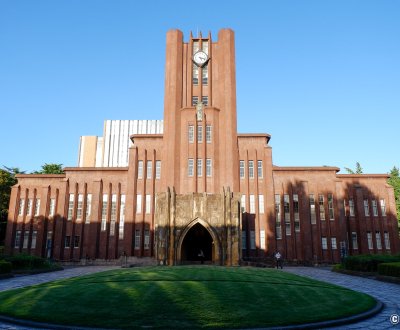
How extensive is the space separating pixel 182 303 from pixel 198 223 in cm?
2019

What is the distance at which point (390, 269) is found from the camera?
793 inches

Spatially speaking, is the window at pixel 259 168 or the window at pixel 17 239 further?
the window at pixel 17 239

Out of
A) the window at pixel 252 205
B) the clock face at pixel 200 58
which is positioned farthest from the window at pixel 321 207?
the clock face at pixel 200 58

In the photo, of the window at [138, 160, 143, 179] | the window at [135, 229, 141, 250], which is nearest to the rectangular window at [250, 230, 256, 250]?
the window at [135, 229, 141, 250]

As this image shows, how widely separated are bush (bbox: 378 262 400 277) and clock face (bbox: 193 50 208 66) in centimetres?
2827

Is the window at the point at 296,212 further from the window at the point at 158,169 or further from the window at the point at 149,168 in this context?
the window at the point at 149,168

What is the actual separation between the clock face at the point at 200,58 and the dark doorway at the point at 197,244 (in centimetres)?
1925

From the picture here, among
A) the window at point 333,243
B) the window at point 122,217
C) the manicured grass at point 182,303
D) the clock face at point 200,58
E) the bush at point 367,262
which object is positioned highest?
the clock face at point 200,58

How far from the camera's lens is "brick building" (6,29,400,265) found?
3634 centimetres

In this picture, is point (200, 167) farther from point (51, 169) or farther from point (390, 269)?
point (51, 169)

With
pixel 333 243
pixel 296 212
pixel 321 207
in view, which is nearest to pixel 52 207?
pixel 296 212

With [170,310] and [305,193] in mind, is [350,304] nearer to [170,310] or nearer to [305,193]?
[170,310]

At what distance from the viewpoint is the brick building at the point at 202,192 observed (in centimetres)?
3634

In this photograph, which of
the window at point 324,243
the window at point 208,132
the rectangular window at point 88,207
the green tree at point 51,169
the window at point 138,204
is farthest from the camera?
the green tree at point 51,169
